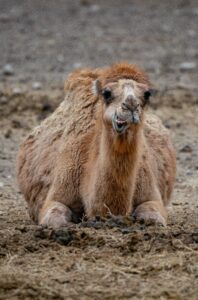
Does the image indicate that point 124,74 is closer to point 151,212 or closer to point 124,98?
point 124,98

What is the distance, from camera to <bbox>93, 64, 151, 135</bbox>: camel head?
8.86 metres

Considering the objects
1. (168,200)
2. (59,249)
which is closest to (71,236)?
(59,249)

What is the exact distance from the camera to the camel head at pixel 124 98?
8859 millimetres

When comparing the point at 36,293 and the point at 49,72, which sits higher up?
the point at 49,72

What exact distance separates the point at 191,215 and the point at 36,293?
4.09 m

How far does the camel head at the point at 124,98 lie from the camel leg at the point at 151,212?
3.07ft

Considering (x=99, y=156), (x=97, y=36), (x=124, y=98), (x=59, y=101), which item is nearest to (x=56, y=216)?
(x=99, y=156)

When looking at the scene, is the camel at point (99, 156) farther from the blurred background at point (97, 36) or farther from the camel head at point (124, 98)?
the blurred background at point (97, 36)

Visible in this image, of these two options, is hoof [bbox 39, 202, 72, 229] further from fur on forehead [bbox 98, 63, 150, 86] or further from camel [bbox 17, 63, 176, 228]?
fur on forehead [bbox 98, 63, 150, 86]

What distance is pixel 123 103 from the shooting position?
8.90 m

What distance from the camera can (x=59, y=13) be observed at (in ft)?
81.4

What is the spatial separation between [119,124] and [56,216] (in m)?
1.28

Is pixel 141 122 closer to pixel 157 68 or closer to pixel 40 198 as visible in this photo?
pixel 40 198

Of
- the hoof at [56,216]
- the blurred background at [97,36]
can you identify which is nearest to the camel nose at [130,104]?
the hoof at [56,216]
